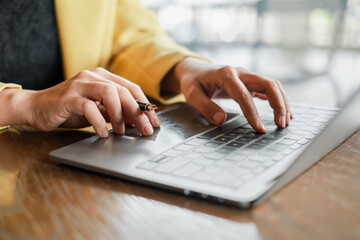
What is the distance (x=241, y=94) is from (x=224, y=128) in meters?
0.07

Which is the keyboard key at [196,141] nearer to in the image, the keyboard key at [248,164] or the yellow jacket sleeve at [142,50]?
the keyboard key at [248,164]

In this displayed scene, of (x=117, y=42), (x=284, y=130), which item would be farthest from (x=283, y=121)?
(x=117, y=42)

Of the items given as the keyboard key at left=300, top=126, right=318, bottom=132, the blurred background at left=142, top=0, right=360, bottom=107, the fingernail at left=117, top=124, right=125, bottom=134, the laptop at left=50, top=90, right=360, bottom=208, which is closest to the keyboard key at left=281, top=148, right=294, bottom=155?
the laptop at left=50, top=90, right=360, bottom=208

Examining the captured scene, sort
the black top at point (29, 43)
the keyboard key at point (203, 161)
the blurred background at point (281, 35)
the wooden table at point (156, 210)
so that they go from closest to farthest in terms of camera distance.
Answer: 1. the wooden table at point (156, 210)
2. the keyboard key at point (203, 161)
3. the black top at point (29, 43)
4. the blurred background at point (281, 35)

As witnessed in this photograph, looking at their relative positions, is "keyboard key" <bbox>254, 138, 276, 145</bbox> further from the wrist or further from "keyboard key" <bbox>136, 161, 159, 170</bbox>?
the wrist

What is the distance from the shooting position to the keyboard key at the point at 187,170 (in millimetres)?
373

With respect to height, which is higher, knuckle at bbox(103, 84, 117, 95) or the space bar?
knuckle at bbox(103, 84, 117, 95)

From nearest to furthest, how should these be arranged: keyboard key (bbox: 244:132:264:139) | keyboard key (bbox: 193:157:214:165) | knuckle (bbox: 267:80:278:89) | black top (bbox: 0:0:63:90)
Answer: keyboard key (bbox: 193:157:214:165) < keyboard key (bbox: 244:132:264:139) < knuckle (bbox: 267:80:278:89) < black top (bbox: 0:0:63:90)

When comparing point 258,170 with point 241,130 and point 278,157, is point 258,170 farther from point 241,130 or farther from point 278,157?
point 241,130

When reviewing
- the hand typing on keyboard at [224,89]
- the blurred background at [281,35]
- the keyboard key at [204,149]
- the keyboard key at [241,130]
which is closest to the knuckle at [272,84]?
the hand typing on keyboard at [224,89]

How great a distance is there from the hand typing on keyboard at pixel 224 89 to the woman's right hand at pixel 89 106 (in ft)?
0.39

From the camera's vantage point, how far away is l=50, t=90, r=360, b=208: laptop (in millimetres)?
349

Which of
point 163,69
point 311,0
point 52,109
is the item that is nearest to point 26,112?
point 52,109

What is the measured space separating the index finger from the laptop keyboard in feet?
0.05
